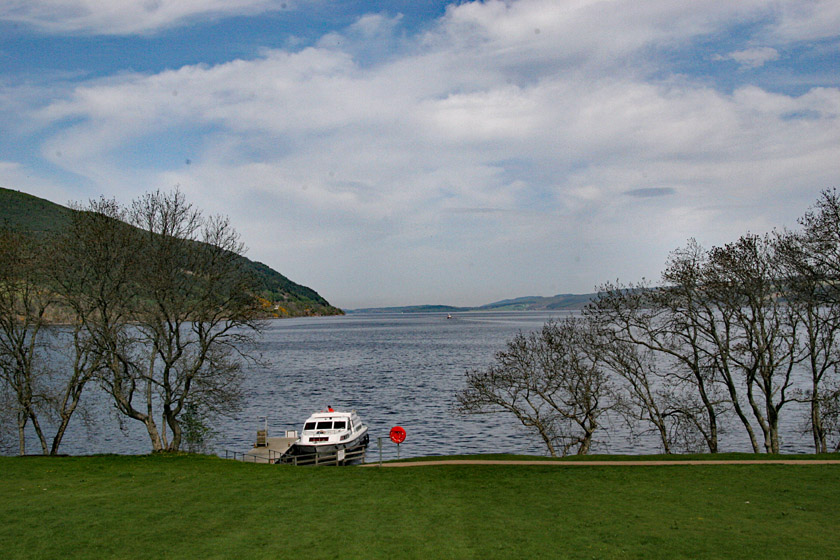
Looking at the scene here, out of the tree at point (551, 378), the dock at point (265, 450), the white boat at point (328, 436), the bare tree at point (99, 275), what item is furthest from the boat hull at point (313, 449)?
the bare tree at point (99, 275)

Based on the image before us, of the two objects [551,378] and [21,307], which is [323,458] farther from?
[21,307]

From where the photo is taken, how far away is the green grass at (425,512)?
12723 mm

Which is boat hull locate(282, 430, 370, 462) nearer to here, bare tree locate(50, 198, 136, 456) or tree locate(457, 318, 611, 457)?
tree locate(457, 318, 611, 457)

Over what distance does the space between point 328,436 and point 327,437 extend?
11cm

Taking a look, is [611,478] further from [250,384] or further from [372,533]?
[250,384]

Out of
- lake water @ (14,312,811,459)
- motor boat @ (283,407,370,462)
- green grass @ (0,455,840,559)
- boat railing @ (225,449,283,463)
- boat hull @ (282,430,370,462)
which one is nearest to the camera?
green grass @ (0,455,840,559)

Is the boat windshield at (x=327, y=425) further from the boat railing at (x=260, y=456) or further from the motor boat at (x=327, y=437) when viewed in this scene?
the boat railing at (x=260, y=456)

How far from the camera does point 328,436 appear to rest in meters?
38.6

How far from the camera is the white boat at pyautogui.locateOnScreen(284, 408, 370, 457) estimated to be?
3803 cm

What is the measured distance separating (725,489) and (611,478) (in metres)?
3.65

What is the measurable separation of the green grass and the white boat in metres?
15.1

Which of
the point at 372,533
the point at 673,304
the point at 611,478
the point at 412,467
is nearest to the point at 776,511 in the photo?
the point at 611,478

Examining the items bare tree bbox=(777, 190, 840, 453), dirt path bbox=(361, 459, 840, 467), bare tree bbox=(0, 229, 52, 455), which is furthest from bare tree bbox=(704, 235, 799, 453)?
bare tree bbox=(0, 229, 52, 455)

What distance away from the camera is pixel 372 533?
13.9 metres
